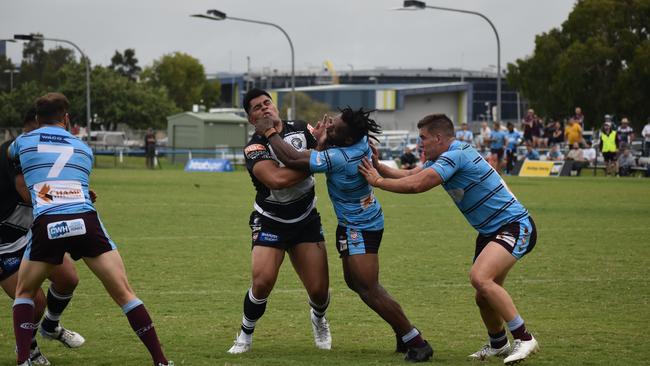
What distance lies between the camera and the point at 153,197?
2984 centimetres

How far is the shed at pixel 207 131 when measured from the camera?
6462 cm

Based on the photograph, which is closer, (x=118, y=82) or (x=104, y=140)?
(x=104, y=140)

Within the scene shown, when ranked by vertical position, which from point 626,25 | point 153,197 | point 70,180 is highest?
point 626,25

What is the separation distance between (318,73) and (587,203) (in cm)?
11864

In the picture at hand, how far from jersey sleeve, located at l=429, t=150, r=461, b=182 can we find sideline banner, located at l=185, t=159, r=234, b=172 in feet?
139

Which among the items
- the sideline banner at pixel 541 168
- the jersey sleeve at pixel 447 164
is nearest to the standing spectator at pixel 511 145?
the sideline banner at pixel 541 168

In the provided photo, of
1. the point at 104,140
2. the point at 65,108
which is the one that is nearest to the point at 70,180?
the point at 65,108

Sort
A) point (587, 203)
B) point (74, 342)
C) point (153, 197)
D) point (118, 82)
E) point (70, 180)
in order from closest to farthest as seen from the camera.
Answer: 1. point (70, 180)
2. point (74, 342)
3. point (587, 203)
4. point (153, 197)
5. point (118, 82)

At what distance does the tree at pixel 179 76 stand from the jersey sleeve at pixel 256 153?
102 metres


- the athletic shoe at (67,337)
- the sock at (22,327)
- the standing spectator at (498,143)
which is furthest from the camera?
the standing spectator at (498,143)

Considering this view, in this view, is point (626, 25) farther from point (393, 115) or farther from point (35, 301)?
point (35, 301)

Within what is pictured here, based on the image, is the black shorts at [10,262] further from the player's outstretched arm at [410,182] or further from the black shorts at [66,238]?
the player's outstretched arm at [410,182]

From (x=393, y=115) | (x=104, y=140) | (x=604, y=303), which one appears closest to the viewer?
(x=604, y=303)

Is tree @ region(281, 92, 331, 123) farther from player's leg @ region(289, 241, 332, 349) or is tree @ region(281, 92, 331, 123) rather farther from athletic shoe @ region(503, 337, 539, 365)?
athletic shoe @ region(503, 337, 539, 365)
